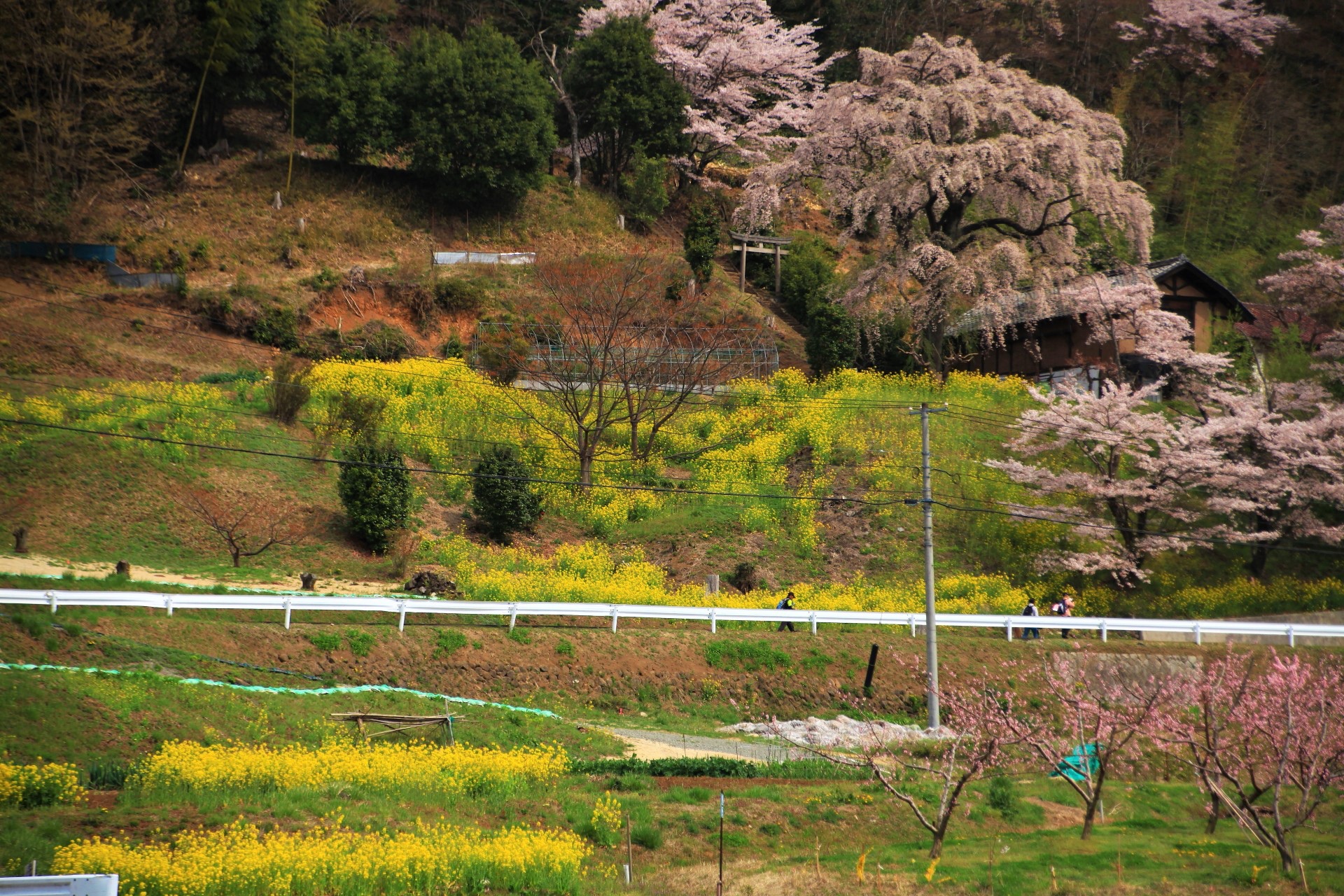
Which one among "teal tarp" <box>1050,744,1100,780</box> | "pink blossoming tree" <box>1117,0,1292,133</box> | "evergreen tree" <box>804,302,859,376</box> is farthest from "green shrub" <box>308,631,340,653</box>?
"pink blossoming tree" <box>1117,0,1292,133</box>

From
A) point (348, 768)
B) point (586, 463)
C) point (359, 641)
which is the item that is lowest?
point (359, 641)

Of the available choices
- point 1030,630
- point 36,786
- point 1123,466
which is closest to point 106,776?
point 36,786

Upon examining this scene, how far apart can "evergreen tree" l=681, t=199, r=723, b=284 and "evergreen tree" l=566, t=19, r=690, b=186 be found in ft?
27.0

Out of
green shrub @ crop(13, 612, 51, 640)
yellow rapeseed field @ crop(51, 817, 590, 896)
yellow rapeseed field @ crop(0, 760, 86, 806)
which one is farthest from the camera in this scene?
green shrub @ crop(13, 612, 51, 640)

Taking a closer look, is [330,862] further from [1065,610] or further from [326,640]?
[1065,610]

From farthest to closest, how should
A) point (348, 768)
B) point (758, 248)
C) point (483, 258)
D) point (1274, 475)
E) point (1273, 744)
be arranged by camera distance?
1. point (758, 248)
2. point (483, 258)
3. point (1274, 475)
4. point (1273, 744)
5. point (348, 768)

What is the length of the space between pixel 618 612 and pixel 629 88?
37526 millimetres

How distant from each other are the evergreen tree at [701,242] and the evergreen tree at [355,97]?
14.7 metres

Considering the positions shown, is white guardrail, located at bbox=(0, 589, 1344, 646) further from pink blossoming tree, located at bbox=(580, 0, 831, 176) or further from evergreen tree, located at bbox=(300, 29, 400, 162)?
pink blossoming tree, located at bbox=(580, 0, 831, 176)

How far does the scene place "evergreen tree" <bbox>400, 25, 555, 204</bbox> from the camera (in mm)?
49438

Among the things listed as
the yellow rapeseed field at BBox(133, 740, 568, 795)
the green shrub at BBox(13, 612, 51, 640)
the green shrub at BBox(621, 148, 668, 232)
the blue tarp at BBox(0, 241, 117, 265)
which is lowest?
the yellow rapeseed field at BBox(133, 740, 568, 795)

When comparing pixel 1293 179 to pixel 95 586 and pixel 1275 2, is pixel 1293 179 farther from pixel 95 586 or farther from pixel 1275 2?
pixel 95 586

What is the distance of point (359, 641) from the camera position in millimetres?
22000

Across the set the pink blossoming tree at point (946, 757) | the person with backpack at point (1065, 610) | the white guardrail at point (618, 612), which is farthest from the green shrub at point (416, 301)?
the pink blossoming tree at point (946, 757)
